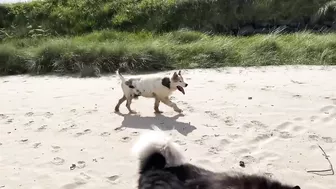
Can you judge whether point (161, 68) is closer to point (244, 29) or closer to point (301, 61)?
point (301, 61)

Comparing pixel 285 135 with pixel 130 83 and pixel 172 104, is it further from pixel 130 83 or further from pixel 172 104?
pixel 130 83

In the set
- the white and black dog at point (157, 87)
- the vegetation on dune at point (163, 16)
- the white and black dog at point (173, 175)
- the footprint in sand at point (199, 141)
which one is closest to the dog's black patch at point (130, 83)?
the white and black dog at point (157, 87)

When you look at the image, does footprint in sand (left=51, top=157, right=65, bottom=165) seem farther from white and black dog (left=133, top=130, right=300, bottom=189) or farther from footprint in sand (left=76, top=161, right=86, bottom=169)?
white and black dog (left=133, top=130, right=300, bottom=189)

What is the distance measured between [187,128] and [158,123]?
497mm

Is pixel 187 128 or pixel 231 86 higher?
pixel 187 128

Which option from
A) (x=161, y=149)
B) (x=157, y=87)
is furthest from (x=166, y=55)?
(x=161, y=149)

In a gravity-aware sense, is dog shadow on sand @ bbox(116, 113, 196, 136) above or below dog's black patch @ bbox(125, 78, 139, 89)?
below

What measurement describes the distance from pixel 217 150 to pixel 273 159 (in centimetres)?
61

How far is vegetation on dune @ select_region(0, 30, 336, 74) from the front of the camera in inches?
391

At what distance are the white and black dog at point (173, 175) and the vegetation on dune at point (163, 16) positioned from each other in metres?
12.6

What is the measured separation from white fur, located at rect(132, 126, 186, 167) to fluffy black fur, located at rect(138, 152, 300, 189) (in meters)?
0.03

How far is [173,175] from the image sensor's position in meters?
2.91

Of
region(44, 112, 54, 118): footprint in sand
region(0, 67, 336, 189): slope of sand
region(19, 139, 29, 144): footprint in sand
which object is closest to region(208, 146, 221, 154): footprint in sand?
region(0, 67, 336, 189): slope of sand

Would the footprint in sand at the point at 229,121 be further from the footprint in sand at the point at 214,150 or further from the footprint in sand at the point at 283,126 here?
the footprint in sand at the point at 214,150
